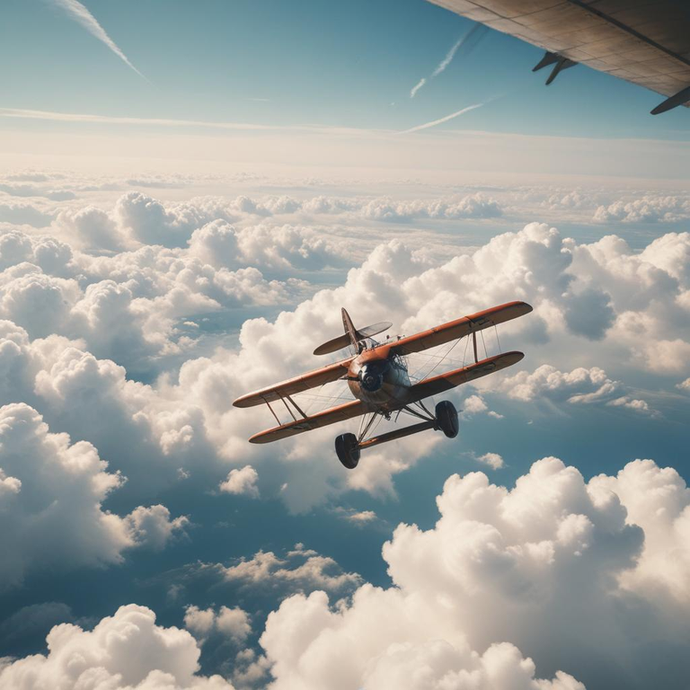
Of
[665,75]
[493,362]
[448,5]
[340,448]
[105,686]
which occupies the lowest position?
[105,686]

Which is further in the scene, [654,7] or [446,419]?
[446,419]

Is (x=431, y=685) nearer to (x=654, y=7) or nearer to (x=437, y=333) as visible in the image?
(x=437, y=333)

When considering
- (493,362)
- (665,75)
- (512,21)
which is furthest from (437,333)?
(512,21)

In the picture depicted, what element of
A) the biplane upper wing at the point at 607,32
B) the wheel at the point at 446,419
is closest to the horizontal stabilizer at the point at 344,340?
the wheel at the point at 446,419

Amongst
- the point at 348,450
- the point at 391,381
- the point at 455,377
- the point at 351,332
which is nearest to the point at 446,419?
the point at 455,377

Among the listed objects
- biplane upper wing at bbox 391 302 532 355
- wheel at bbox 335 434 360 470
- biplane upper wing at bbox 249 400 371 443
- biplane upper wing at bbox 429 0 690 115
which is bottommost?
wheel at bbox 335 434 360 470

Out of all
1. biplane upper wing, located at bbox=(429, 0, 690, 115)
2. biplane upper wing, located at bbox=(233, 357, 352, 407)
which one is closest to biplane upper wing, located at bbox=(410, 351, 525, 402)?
biplane upper wing, located at bbox=(233, 357, 352, 407)

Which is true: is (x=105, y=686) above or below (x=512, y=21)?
below

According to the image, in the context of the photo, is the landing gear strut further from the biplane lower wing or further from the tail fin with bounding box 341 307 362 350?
the tail fin with bounding box 341 307 362 350
